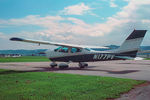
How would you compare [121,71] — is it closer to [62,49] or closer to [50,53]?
[62,49]

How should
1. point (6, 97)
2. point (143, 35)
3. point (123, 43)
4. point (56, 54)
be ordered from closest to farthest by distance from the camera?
1. point (6, 97)
2. point (143, 35)
3. point (123, 43)
4. point (56, 54)

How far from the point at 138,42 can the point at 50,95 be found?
519 inches

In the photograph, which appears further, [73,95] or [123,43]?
[123,43]

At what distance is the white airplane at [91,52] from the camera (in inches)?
676

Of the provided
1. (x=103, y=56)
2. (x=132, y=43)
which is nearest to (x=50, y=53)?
(x=103, y=56)

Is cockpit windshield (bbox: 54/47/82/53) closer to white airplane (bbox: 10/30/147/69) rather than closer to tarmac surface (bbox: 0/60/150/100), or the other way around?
white airplane (bbox: 10/30/147/69)

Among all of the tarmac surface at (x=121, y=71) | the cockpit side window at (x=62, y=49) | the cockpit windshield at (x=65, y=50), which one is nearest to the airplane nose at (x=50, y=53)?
the cockpit windshield at (x=65, y=50)

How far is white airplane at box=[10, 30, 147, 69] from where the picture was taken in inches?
676

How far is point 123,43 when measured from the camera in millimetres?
18047

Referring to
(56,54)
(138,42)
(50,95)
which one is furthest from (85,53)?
(50,95)

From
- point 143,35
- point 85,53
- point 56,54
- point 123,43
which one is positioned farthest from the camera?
point 56,54

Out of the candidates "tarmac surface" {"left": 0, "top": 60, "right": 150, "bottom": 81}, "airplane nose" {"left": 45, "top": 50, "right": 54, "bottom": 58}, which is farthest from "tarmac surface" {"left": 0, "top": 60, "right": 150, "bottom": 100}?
"airplane nose" {"left": 45, "top": 50, "right": 54, "bottom": 58}

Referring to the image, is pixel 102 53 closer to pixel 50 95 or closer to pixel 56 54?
pixel 56 54

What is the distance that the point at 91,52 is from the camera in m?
19.4
